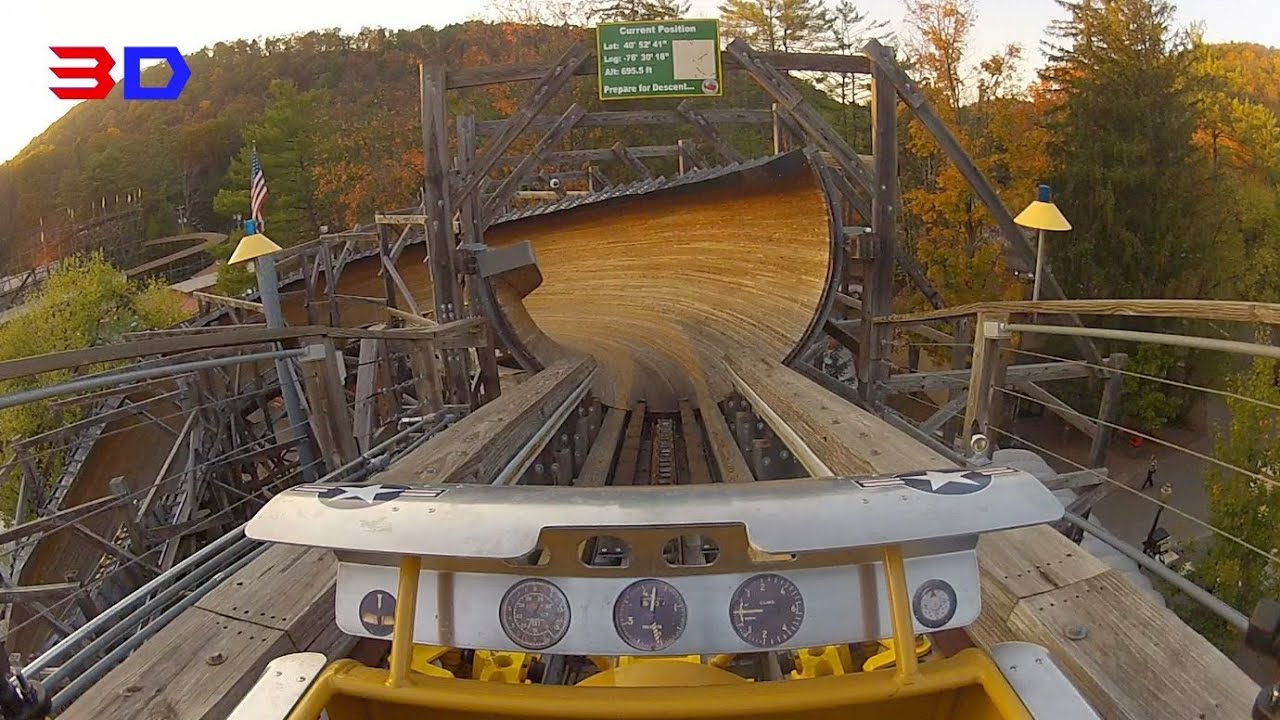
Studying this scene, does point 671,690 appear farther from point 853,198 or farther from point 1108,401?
point 853,198

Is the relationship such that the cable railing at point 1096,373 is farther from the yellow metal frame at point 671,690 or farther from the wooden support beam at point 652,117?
the wooden support beam at point 652,117

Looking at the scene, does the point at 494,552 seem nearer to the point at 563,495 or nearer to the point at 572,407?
the point at 563,495

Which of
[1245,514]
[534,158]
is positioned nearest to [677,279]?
[534,158]

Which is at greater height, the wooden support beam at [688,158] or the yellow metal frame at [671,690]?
the wooden support beam at [688,158]

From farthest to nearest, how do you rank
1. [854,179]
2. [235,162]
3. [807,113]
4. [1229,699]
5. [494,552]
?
[235,162] < [854,179] < [807,113] < [1229,699] < [494,552]

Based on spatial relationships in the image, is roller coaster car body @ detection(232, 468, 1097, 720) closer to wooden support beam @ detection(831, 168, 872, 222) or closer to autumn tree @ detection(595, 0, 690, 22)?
wooden support beam @ detection(831, 168, 872, 222)

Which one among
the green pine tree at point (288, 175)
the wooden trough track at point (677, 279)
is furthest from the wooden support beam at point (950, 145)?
the green pine tree at point (288, 175)

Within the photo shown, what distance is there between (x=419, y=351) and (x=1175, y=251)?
61.9 ft

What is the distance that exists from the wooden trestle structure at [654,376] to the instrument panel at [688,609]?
597 millimetres

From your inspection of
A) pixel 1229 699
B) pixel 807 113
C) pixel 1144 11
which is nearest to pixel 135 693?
pixel 1229 699

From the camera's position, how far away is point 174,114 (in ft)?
161

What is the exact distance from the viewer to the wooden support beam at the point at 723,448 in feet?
13.0

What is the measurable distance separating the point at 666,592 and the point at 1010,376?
460cm

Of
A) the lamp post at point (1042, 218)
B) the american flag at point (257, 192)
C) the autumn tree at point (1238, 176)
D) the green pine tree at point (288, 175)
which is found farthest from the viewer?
the green pine tree at point (288, 175)
